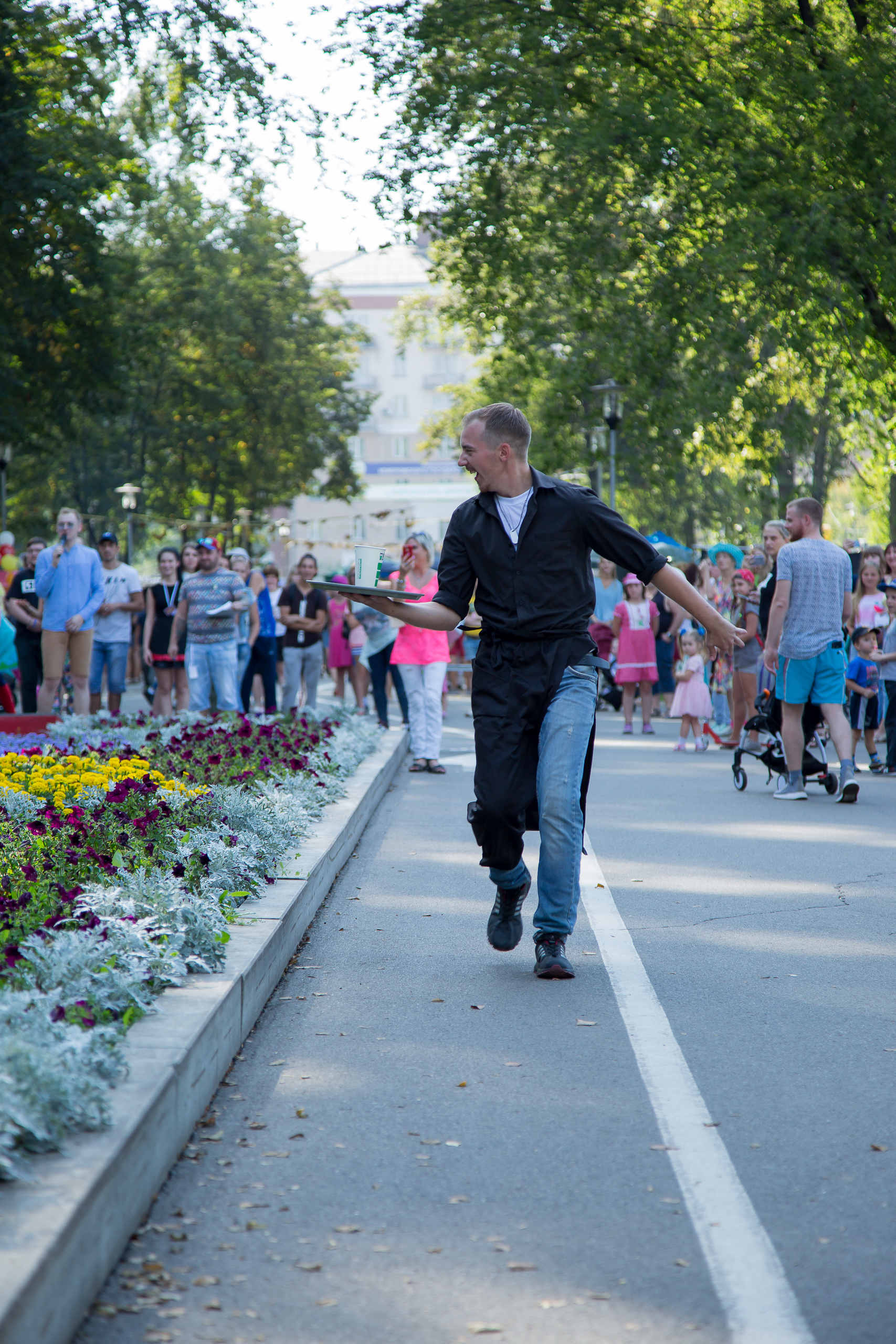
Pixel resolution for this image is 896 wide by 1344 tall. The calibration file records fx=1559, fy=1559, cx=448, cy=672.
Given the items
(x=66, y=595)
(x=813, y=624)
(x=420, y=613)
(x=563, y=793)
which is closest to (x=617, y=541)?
(x=420, y=613)

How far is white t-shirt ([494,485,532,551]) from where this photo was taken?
225 inches

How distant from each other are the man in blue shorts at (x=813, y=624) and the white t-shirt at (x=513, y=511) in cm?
579

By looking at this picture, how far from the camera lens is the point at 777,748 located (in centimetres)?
1209

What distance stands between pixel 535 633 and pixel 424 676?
789 centimetres

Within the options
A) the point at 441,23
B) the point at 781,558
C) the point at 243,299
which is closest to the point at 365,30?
the point at 441,23

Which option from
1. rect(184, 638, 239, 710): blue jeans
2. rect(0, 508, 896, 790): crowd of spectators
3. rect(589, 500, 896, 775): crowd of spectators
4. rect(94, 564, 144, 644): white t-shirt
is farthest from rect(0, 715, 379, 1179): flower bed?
rect(94, 564, 144, 644): white t-shirt

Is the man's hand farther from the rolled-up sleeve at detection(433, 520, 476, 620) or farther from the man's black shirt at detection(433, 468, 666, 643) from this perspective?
the rolled-up sleeve at detection(433, 520, 476, 620)

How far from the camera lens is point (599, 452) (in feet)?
84.3

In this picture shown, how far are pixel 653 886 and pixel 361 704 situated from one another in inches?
502

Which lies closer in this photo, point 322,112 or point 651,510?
point 322,112

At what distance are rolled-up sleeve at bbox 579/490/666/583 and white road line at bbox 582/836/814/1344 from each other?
1.52 m

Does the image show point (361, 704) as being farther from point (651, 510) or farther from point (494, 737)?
point (651, 510)

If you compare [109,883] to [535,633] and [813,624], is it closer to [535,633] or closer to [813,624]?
[535,633]

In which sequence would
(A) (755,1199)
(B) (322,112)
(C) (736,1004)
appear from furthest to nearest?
(B) (322,112)
(C) (736,1004)
(A) (755,1199)
